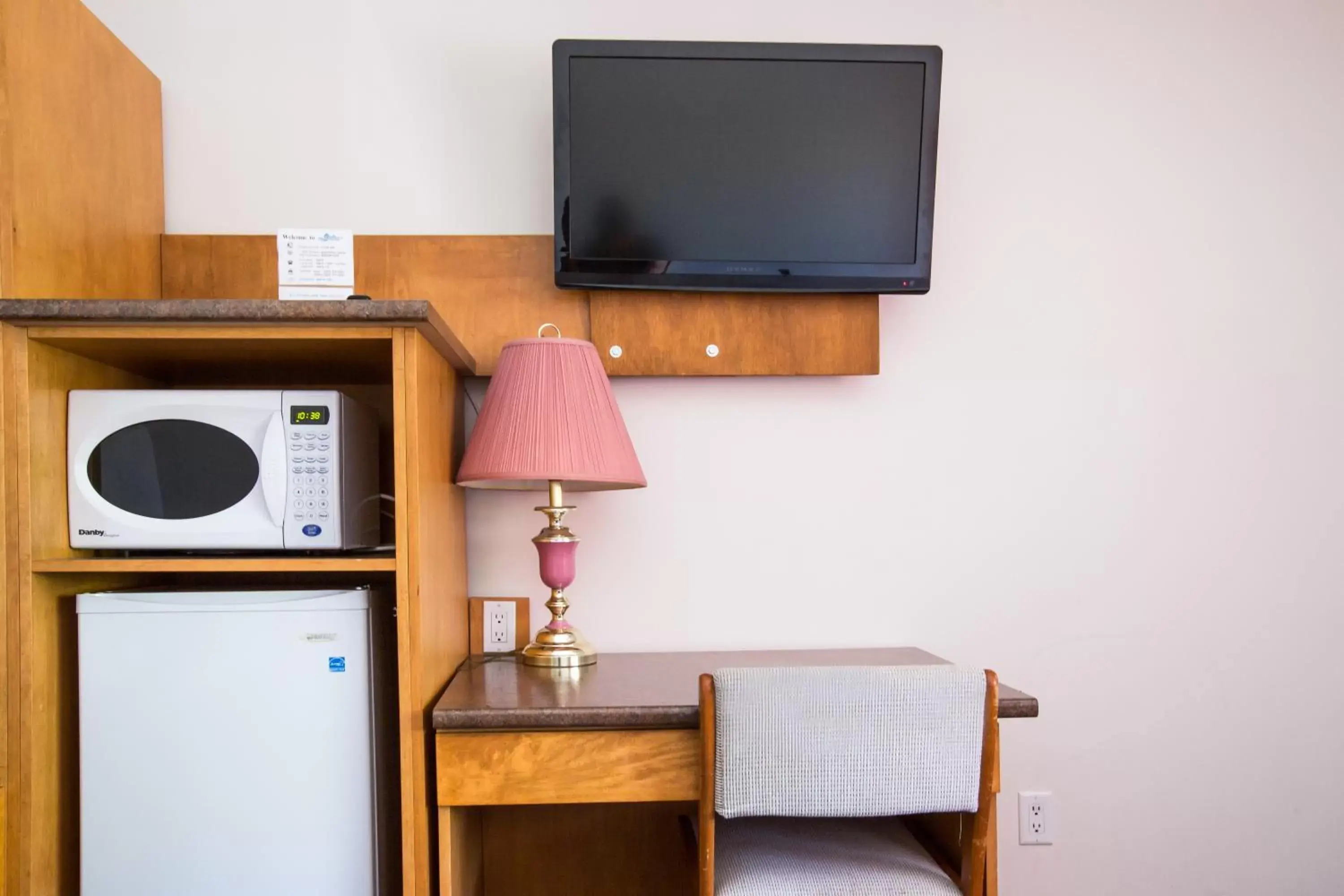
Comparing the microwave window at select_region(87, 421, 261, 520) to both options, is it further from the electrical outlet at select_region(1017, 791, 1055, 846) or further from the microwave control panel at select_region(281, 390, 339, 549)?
the electrical outlet at select_region(1017, 791, 1055, 846)

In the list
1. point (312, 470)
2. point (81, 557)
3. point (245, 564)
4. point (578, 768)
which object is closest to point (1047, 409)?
point (578, 768)

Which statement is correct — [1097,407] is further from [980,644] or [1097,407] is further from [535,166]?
[535,166]

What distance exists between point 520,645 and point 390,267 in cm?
87

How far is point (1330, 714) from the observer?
2.16m

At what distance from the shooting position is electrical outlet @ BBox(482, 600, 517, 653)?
2.04 metres

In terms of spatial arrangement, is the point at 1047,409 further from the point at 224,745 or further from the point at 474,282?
the point at 224,745

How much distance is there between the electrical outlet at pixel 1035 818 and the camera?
2111 mm

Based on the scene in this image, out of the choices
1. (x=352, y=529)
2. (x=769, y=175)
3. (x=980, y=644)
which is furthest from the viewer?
(x=980, y=644)

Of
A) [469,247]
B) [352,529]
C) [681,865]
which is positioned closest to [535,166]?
[469,247]

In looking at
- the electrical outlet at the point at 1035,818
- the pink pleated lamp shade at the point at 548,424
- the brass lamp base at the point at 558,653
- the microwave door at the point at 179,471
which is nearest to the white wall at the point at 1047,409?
the electrical outlet at the point at 1035,818

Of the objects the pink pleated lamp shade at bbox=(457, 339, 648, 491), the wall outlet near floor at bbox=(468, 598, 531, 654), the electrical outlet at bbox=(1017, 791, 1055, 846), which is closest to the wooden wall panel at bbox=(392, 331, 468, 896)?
the pink pleated lamp shade at bbox=(457, 339, 648, 491)

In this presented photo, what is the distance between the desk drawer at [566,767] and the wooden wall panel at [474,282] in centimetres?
82

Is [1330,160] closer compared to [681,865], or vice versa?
[681,865]

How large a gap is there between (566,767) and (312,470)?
2.11 feet
